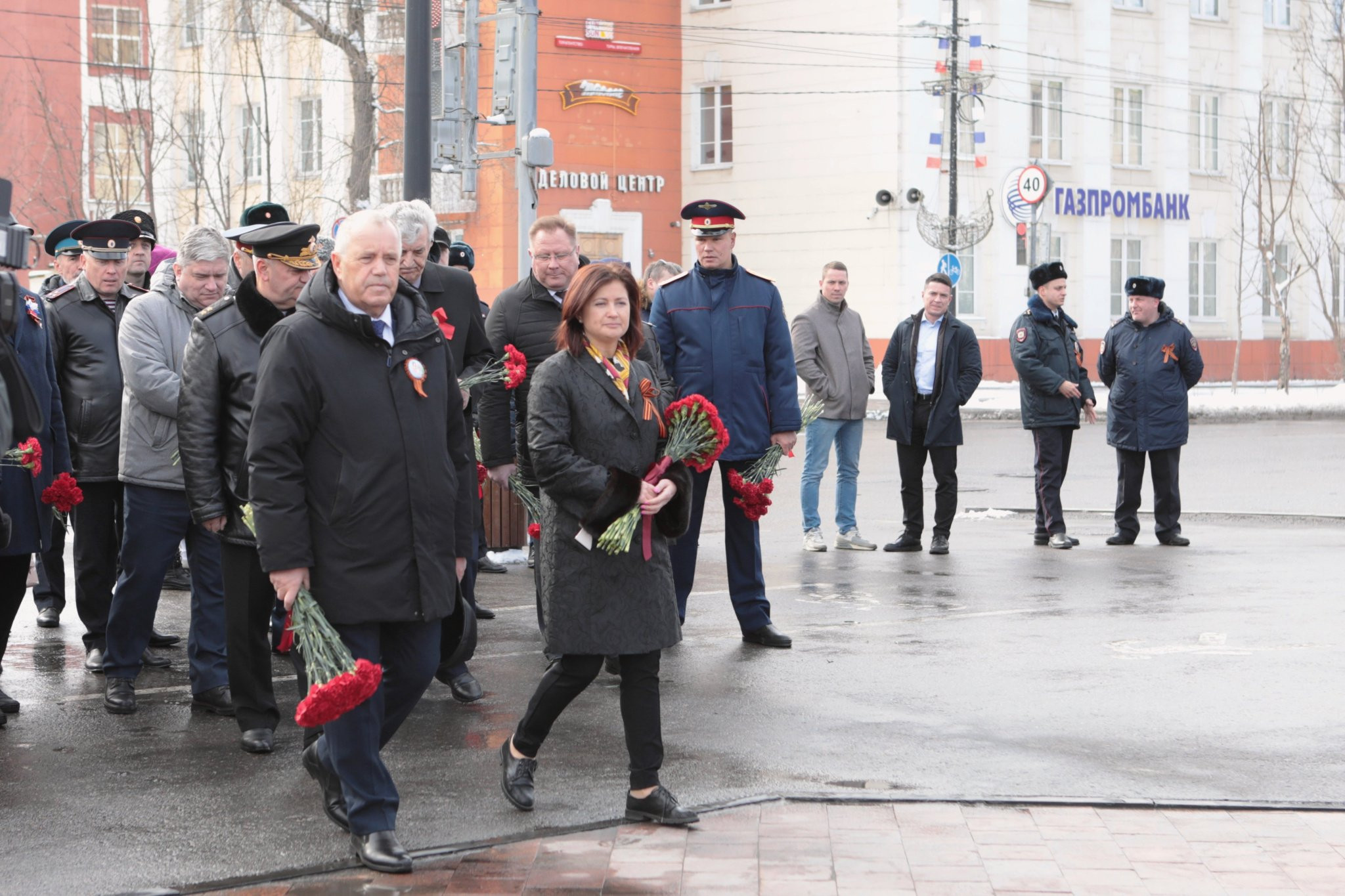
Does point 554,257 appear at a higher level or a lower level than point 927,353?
higher

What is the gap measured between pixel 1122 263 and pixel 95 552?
3733 cm

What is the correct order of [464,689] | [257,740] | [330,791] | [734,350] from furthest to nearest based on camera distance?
[734,350], [464,689], [257,740], [330,791]

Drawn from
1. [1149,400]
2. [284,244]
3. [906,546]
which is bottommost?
[906,546]

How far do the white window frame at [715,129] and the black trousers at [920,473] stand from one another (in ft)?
96.9

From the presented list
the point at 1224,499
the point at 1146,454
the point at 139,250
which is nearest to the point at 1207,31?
the point at 1224,499

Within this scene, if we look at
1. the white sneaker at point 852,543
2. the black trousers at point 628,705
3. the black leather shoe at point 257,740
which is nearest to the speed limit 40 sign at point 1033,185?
the white sneaker at point 852,543

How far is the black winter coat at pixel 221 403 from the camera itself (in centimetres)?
680

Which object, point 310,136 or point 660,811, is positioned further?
point 310,136

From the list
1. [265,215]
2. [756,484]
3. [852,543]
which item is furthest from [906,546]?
[265,215]

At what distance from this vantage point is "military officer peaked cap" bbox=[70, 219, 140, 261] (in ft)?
27.7

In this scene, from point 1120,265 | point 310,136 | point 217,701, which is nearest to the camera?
point 217,701

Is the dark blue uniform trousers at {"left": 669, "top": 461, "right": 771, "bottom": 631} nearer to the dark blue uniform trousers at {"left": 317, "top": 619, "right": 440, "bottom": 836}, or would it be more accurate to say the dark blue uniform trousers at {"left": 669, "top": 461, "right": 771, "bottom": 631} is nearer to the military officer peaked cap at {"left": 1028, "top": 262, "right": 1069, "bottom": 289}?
the dark blue uniform trousers at {"left": 317, "top": 619, "right": 440, "bottom": 836}

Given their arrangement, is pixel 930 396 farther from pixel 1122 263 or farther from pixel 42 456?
pixel 1122 263

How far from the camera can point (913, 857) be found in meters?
5.33
